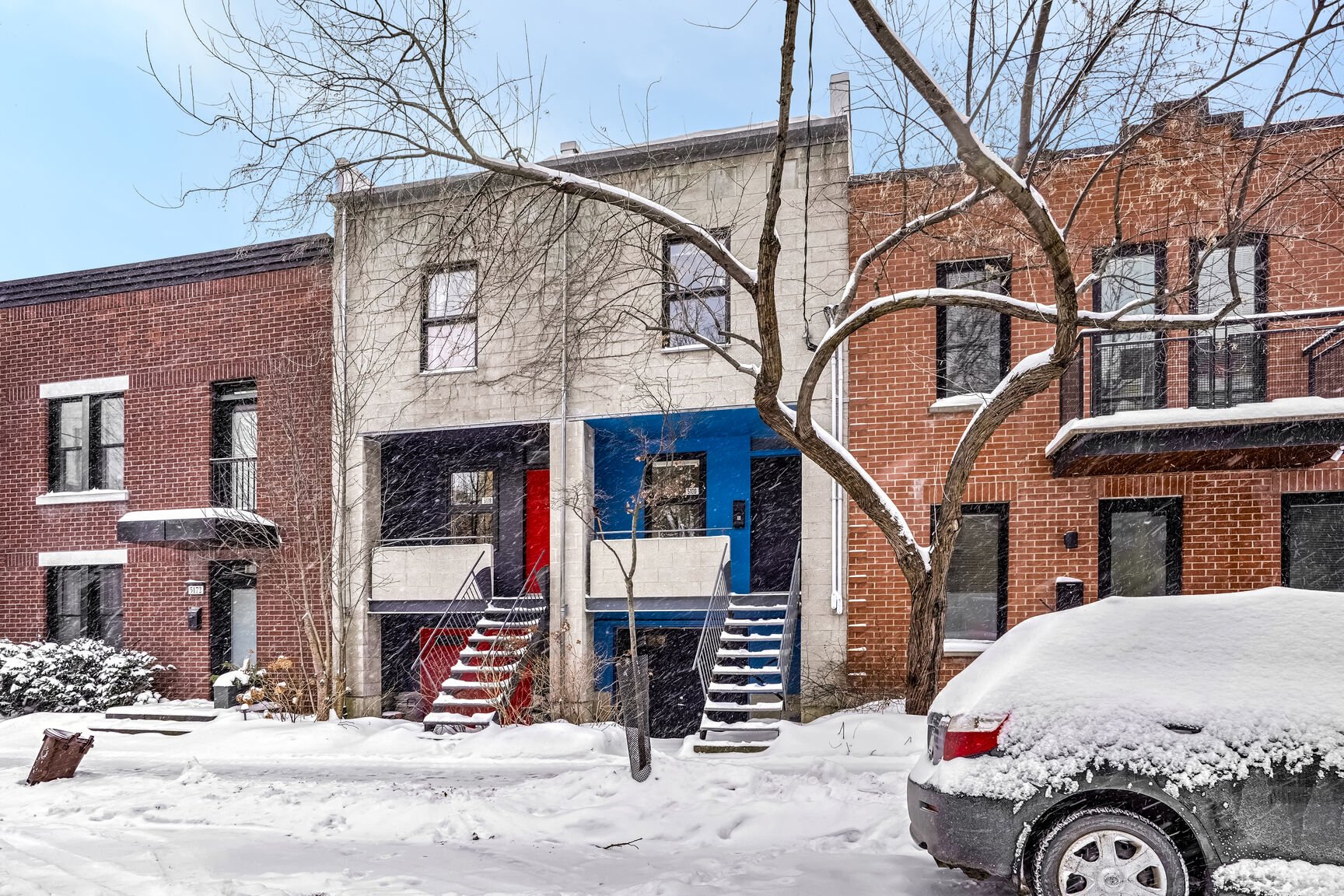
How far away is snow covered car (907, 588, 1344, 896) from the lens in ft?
12.8

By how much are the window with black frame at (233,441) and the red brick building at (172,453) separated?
0.10 ft

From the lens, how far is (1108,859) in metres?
4.03

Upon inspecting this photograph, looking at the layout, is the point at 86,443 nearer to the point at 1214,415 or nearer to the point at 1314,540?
the point at 1214,415

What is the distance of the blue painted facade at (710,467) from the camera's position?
14.0 m

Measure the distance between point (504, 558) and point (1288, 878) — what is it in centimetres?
1285

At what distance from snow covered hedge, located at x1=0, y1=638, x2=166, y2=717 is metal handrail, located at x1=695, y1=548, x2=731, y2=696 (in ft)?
32.2

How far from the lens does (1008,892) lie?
4594mm

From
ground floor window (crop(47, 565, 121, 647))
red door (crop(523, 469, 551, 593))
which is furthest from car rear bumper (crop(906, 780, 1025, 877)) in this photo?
ground floor window (crop(47, 565, 121, 647))

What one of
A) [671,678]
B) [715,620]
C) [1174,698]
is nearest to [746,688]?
[715,620]

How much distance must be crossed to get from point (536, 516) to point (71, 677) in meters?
8.10

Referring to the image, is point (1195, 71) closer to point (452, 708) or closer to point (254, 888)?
point (254, 888)

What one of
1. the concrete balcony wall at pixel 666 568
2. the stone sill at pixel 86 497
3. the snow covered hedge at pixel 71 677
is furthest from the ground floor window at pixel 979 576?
the stone sill at pixel 86 497

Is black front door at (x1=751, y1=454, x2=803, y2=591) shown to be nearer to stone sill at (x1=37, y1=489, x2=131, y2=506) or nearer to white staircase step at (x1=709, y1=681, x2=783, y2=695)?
white staircase step at (x1=709, y1=681, x2=783, y2=695)

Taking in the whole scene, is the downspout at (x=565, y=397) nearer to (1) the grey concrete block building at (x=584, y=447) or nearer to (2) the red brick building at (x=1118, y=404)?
(1) the grey concrete block building at (x=584, y=447)
